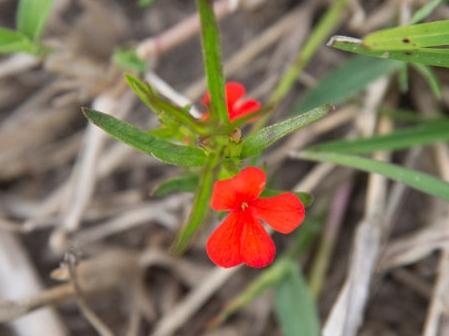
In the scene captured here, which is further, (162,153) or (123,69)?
(123,69)

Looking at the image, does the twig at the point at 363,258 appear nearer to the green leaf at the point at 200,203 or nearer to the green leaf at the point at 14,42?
the green leaf at the point at 200,203

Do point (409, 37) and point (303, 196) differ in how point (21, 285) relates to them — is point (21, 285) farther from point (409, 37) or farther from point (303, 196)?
point (409, 37)

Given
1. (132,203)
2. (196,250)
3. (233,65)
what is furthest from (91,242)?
(233,65)

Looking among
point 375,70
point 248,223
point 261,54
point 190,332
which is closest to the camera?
point 248,223

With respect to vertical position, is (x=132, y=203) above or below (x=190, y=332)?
above

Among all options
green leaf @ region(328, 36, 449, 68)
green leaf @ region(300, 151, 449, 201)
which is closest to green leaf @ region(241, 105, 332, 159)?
green leaf @ region(328, 36, 449, 68)

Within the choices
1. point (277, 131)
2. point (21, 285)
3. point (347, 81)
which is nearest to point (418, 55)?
point (277, 131)

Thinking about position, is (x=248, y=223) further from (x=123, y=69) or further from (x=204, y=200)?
(x=123, y=69)

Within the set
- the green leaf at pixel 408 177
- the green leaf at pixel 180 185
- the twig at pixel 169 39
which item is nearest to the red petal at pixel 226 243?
the green leaf at pixel 180 185
